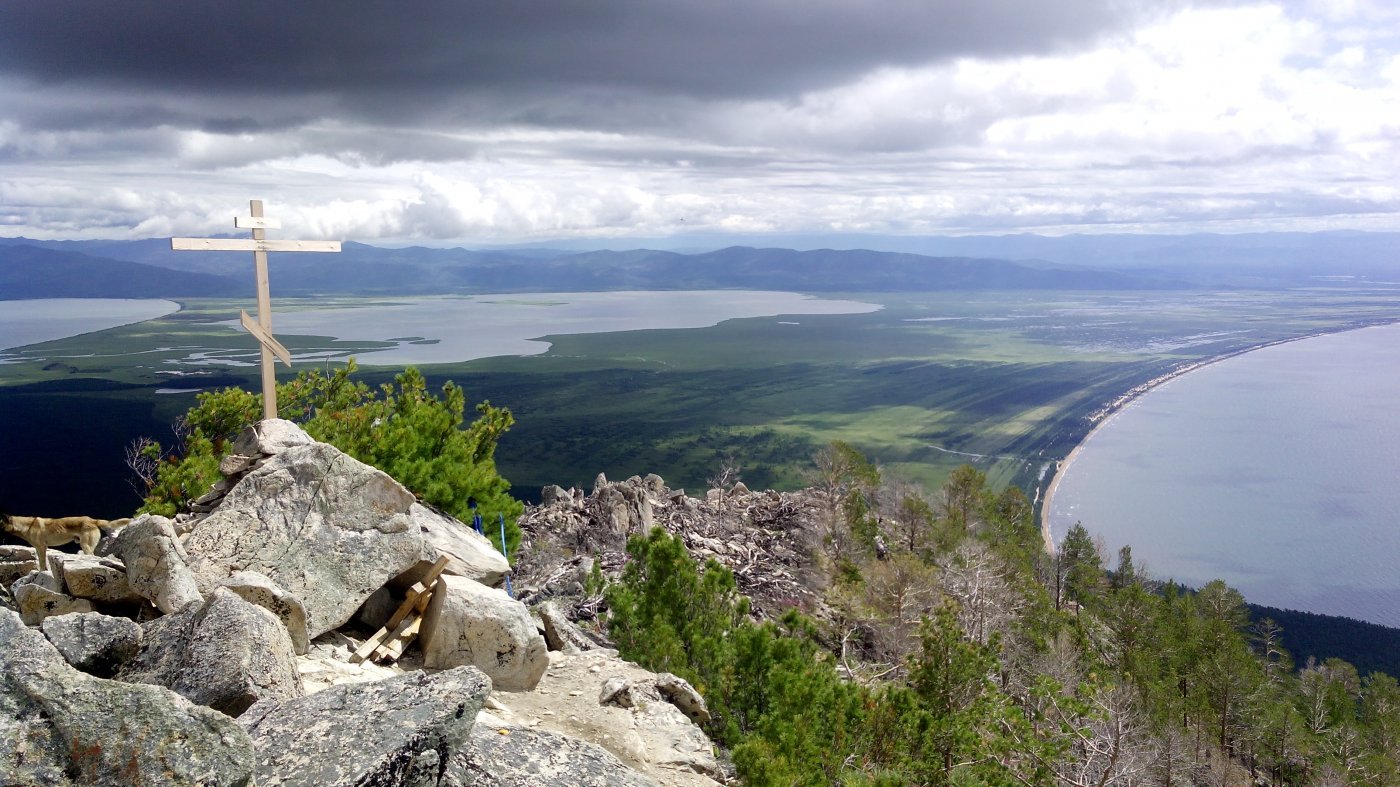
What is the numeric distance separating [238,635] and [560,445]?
146299 mm

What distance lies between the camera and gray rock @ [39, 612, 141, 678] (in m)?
8.24

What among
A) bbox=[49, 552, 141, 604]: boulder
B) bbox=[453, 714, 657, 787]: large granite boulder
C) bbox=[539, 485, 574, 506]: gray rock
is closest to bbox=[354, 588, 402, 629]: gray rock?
bbox=[49, 552, 141, 604]: boulder

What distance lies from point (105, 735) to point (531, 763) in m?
3.10

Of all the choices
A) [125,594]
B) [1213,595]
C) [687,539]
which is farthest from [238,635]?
[1213,595]

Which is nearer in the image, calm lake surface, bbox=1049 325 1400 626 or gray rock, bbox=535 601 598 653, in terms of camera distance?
gray rock, bbox=535 601 598 653

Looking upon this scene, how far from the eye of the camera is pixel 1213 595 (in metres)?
56.8

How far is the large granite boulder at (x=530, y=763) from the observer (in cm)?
714

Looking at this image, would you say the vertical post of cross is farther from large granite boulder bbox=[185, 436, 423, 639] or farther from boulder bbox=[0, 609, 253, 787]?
boulder bbox=[0, 609, 253, 787]

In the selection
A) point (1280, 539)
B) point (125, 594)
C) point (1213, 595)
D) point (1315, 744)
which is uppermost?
point (125, 594)

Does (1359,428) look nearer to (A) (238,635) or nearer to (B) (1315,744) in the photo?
(B) (1315,744)

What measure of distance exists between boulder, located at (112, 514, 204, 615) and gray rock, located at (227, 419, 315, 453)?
4651 mm

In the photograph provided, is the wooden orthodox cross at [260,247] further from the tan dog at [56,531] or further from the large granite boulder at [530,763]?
the large granite boulder at [530,763]

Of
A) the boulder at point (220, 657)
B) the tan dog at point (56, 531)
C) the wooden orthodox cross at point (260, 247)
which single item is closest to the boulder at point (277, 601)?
the boulder at point (220, 657)

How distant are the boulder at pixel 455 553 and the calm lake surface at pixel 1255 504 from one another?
81.7m
